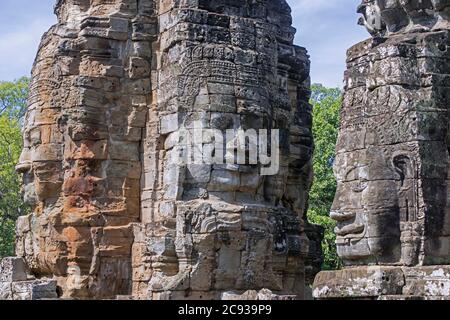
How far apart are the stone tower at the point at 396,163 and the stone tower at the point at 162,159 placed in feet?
11.2

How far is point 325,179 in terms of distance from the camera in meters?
29.2

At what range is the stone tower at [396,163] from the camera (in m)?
10.1

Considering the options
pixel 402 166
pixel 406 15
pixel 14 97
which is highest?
pixel 14 97

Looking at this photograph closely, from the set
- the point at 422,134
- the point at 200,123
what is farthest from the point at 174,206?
the point at 422,134

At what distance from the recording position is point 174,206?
1485cm

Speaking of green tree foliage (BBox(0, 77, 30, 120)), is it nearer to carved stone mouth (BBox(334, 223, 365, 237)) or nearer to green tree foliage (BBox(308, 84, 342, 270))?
green tree foliage (BBox(308, 84, 342, 270))

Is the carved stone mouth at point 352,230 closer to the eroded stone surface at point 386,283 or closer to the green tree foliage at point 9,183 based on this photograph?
the eroded stone surface at point 386,283

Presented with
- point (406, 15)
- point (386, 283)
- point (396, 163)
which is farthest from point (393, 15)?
point (386, 283)

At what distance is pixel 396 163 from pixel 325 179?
18.9 meters

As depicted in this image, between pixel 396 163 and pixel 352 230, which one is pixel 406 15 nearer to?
pixel 396 163

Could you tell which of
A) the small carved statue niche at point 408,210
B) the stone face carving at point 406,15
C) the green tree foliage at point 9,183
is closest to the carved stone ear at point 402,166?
the small carved statue niche at point 408,210

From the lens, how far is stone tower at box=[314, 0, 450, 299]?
1009cm

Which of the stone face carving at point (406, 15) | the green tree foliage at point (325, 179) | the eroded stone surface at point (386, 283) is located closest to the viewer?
the eroded stone surface at point (386, 283)

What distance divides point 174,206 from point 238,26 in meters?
3.10
